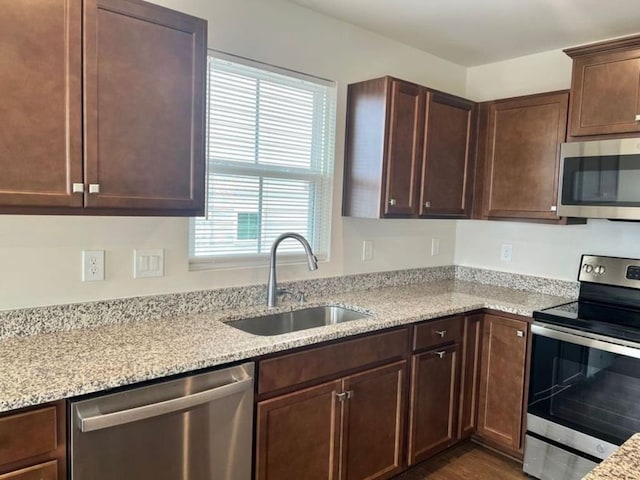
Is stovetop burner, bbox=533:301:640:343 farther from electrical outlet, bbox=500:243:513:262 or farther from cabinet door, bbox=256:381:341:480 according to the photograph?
cabinet door, bbox=256:381:341:480

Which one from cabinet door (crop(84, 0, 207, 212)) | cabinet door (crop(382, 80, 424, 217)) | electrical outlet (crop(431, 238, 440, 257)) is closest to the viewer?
cabinet door (crop(84, 0, 207, 212))

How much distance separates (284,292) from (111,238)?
90cm

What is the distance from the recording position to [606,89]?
7.94ft

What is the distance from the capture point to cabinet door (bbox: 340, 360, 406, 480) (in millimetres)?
2088

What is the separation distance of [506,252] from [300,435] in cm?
206

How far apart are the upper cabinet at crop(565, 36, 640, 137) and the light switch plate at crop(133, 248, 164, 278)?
222cm

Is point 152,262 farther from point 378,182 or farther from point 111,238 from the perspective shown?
point 378,182

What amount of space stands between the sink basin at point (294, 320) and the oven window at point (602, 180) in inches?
51.4

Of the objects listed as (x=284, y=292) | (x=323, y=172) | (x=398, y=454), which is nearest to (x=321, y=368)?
(x=284, y=292)

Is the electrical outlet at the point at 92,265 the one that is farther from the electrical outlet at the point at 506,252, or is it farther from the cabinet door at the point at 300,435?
the electrical outlet at the point at 506,252

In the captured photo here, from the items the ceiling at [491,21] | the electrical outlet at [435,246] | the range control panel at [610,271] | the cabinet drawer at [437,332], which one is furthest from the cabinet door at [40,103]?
the range control panel at [610,271]

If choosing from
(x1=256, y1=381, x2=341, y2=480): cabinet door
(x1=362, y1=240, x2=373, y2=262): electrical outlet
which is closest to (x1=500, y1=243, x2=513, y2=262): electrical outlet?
(x1=362, y1=240, x2=373, y2=262): electrical outlet

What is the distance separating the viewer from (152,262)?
2.05 m

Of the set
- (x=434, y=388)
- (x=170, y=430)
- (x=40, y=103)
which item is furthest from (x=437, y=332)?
(x=40, y=103)
